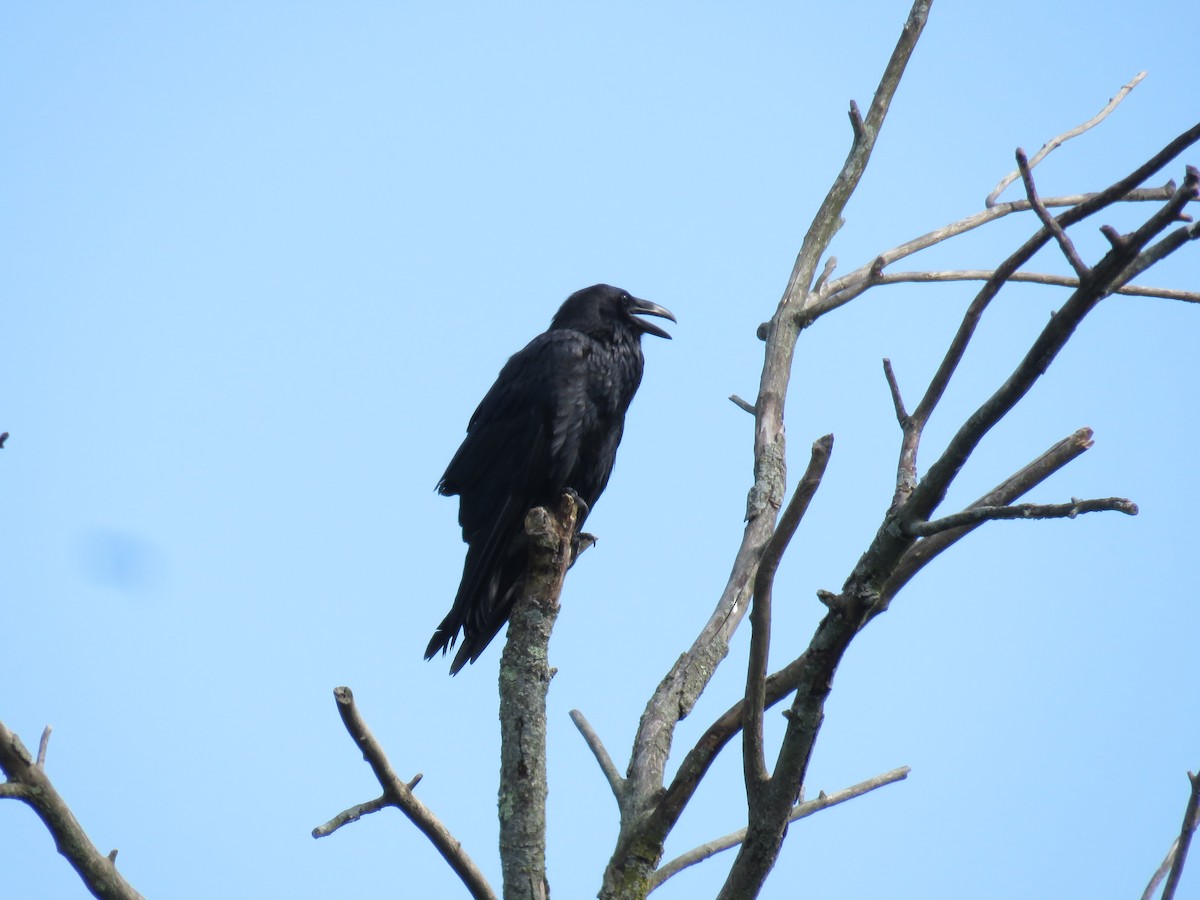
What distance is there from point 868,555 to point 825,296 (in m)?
2.54

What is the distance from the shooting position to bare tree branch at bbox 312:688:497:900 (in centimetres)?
300

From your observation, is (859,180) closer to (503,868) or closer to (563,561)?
(563,561)

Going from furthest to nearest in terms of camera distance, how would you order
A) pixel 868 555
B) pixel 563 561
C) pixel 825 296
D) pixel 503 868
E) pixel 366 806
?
pixel 825 296, pixel 563 561, pixel 503 868, pixel 366 806, pixel 868 555

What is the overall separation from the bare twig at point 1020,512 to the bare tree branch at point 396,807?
1.45 metres

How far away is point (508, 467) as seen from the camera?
5.74m

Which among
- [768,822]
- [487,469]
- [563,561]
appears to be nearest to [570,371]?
[487,469]

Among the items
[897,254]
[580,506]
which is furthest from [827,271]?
[580,506]

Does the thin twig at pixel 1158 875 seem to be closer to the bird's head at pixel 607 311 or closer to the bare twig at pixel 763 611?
the bare twig at pixel 763 611

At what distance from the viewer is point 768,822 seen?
275 centimetres

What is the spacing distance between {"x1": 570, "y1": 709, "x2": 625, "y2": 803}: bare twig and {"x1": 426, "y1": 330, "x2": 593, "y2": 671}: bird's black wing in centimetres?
110

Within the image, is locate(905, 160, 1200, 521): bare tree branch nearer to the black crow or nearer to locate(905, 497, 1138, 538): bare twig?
locate(905, 497, 1138, 538): bare twig

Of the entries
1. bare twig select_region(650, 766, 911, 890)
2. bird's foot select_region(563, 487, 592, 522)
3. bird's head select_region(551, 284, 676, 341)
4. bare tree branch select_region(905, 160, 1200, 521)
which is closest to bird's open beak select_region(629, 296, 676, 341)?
bird's head select_region(551, 284, 676, 341)

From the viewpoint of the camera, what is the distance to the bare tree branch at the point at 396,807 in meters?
3.00

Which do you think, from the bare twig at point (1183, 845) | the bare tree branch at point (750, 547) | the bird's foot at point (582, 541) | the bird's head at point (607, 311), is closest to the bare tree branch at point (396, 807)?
the bare tree branch at point (750, 547)
